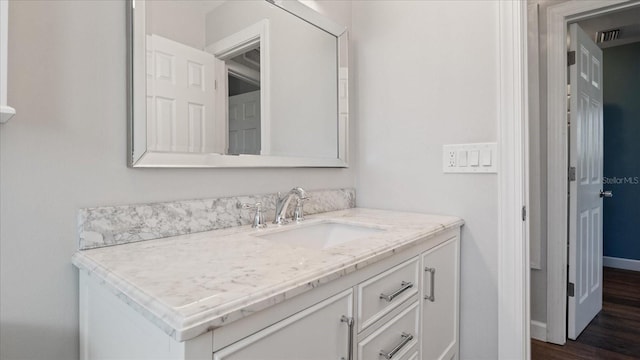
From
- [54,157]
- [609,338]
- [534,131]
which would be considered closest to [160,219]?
[54,157]

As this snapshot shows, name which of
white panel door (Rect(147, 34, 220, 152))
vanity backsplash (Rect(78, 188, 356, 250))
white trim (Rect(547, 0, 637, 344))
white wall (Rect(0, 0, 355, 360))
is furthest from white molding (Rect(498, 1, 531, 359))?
white wall (Rect(0, 0, 355, 360))

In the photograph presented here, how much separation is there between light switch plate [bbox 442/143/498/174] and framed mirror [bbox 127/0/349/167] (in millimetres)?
510

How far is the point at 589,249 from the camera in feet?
7.68

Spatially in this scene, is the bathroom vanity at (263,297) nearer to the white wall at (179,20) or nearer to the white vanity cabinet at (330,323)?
the white vanity cabinet at (330,323)

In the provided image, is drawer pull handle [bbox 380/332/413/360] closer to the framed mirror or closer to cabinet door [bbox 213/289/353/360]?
cabinet door [bbox 213/289/353/360]

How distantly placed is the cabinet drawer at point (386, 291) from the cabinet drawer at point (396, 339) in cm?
4

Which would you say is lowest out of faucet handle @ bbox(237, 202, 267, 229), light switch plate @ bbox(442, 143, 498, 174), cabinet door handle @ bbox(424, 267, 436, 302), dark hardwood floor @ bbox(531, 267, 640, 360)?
dark hardwood floor @ bbox(531, 267, 640, 360)

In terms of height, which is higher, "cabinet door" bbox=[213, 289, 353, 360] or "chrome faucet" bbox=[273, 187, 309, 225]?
"chrome faucet" bbox=[273, 187, 309, 225]

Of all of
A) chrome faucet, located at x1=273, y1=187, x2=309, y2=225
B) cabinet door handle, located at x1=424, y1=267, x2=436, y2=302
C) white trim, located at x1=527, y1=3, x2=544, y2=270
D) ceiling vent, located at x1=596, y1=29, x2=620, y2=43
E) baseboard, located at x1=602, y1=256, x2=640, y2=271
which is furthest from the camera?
baseboard, located at x1=602, y1=256, x2=640, y2=271

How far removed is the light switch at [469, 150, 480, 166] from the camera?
149cm

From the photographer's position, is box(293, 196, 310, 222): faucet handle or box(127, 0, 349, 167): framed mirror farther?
box(293, 196, 310, 222): faucet handle

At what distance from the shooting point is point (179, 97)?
113 cm

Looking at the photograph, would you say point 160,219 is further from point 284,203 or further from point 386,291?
point 386,291

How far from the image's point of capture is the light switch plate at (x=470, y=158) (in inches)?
57.2
